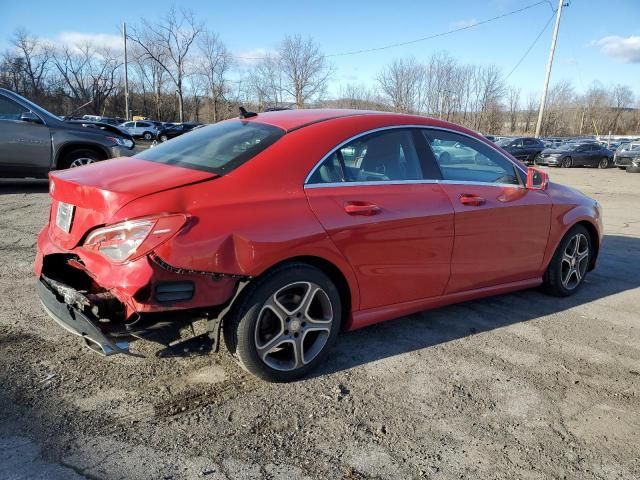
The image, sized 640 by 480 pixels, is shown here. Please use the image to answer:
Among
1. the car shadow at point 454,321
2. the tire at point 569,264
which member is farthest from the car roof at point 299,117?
the tire at point 569,264

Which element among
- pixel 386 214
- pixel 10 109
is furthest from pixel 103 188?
pixel 10 109

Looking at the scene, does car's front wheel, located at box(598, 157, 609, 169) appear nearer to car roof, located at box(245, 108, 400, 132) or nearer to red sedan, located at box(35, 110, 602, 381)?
red sedan, located at box(35, 110, 602, 381)

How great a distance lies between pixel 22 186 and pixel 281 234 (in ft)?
30.0

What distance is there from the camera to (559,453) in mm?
2500

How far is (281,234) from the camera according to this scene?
9.07ft

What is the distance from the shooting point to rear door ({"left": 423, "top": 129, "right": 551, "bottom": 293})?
3.70 meters

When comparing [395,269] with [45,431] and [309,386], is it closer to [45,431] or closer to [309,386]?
[309,386]

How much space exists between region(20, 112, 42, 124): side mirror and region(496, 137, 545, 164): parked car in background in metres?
25.3

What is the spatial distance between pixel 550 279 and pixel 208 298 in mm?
3396

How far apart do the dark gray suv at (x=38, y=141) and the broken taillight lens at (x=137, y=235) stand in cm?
710

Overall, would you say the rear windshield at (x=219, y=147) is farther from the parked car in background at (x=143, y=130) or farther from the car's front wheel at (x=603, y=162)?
the parked car in background at (x=143, y=130)

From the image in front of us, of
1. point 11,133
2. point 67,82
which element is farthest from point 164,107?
point 11,133

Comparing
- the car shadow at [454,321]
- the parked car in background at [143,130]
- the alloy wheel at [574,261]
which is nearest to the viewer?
the car shadow at [454,321]

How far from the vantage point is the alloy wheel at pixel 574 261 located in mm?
4758
